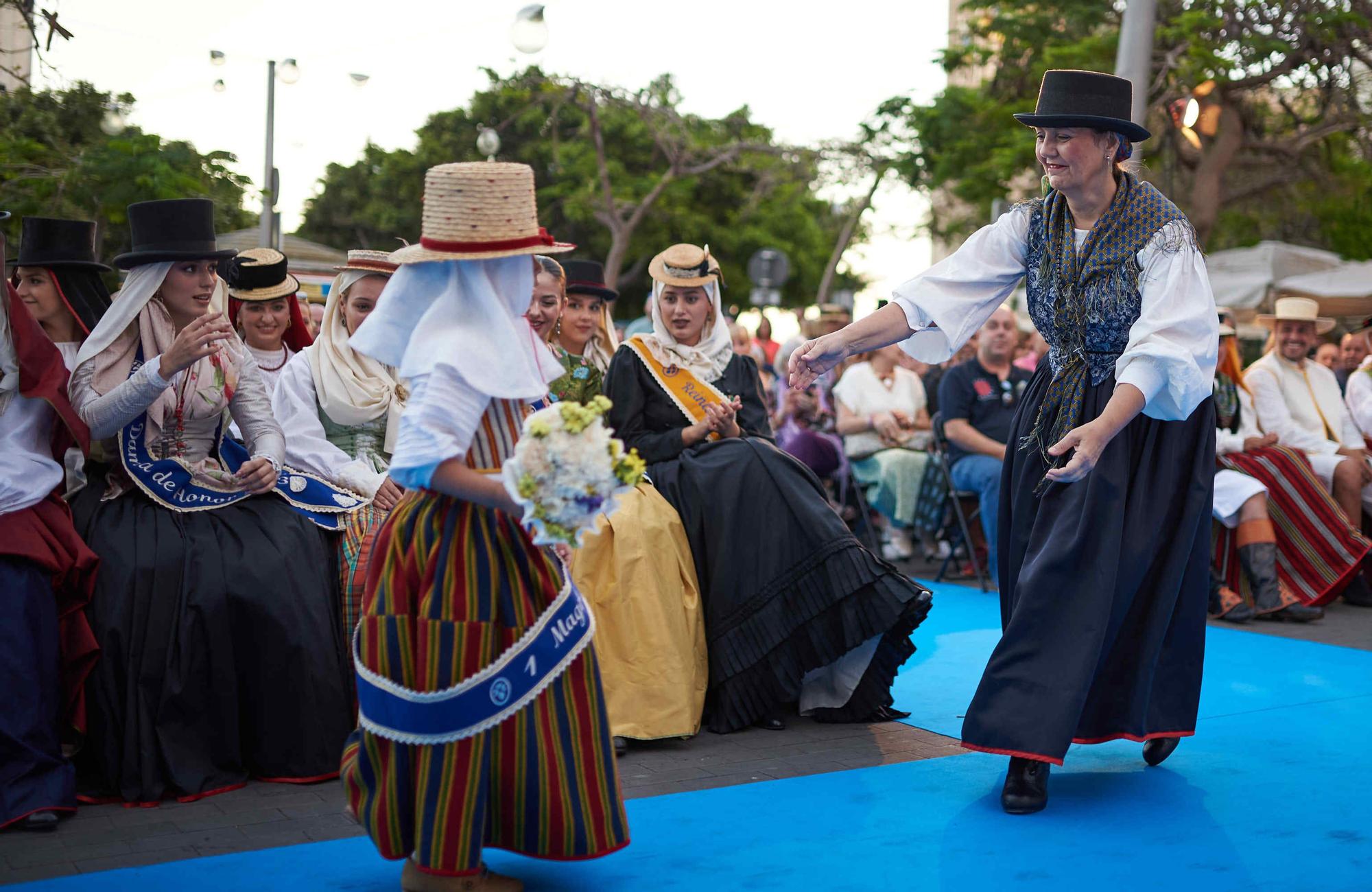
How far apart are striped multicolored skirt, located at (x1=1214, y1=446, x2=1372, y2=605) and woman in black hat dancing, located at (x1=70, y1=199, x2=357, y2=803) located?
18.5ft

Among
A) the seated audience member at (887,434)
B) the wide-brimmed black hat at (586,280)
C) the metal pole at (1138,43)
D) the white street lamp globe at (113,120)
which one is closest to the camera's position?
the wide-brimmed black hat at (586,280)

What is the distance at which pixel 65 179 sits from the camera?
652 centimetres

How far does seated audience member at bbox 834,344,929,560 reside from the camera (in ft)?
29.3

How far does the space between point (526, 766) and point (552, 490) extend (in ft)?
2.32

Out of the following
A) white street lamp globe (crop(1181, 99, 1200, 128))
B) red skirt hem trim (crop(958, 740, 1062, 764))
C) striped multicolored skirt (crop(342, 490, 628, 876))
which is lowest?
red skirt hem trim (crop(958, 740, 1062, 764))

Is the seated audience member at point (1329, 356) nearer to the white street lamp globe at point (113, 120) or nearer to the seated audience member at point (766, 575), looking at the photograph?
the seated audience member at point (766, 575)

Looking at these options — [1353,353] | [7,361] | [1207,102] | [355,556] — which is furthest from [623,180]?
[7,361]

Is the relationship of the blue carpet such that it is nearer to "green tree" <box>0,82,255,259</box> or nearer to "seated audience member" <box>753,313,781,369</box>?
"green tree" <box>0,82,255,259</box>

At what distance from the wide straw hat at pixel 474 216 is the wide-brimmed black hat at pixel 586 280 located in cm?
284

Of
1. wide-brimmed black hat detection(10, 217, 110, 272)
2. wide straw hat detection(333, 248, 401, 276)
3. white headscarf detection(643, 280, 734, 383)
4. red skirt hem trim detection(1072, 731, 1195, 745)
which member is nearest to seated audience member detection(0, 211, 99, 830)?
wide-brimmed black hat detection(10, 217, 110, 272)

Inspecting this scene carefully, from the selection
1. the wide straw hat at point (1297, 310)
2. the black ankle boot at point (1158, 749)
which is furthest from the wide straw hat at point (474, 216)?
the wide straw hat at point (1297, 310)

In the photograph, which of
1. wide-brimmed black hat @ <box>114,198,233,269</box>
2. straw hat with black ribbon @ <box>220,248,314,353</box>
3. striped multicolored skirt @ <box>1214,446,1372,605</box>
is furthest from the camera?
striped multicolored skirt @ <box>1214,446,1372,605</box>

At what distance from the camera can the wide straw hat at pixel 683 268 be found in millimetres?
5402

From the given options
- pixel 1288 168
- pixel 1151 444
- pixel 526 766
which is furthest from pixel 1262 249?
pixel 526 766
